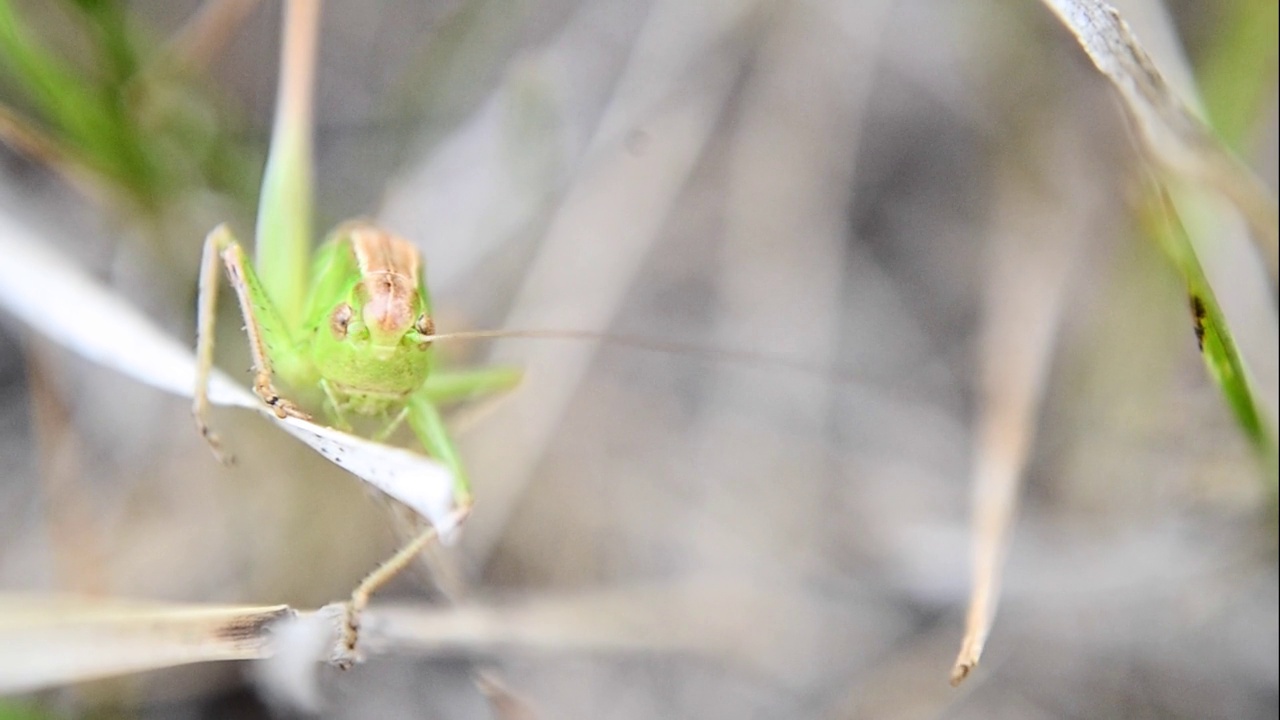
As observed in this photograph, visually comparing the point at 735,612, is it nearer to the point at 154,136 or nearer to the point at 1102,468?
the point at 1102,468


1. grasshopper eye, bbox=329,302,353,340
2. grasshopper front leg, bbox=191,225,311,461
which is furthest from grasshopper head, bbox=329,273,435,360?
grasshopper front leg, bbox=191,225,311,461

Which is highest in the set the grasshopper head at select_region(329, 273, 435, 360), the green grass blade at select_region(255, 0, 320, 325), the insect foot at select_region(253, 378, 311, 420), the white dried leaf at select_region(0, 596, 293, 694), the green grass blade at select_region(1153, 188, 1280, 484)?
the green grass blade at select_region(255, 0, 320, 325)

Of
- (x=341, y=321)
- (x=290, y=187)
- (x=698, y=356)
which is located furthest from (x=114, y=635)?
(x=698, y=356)

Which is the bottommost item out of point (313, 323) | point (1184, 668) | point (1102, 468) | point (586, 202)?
point (1184, 668)

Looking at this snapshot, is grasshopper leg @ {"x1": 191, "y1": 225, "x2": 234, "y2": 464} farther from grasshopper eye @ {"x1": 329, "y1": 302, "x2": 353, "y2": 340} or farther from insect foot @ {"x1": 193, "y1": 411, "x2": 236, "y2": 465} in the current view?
grasshopper eye @ {"x1": 329, "y1": 302, "x2": 353, "y2": 340}

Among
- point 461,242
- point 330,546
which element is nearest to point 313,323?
point 330,546

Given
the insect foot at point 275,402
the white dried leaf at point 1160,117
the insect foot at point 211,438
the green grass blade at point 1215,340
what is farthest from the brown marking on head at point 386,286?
the green grass blade at point 1215,340
